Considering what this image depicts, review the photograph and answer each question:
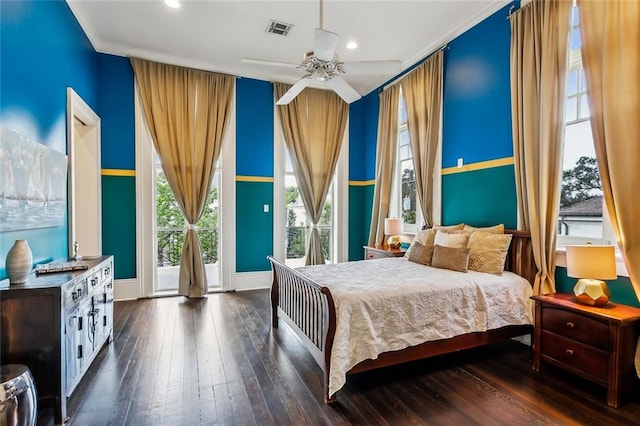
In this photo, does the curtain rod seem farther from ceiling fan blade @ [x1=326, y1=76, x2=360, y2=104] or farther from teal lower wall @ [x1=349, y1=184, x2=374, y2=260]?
teal lower wall @ [x1=349, y1=184, x2=374, y2=260]

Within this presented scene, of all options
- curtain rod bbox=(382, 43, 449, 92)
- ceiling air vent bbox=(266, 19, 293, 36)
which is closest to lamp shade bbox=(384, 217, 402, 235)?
curtain rod bbox=(382, 43, 449, 92)

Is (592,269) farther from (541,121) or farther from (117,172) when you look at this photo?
(117,172)

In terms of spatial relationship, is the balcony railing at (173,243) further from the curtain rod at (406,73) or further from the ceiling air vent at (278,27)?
the curtain rod at (406,73)

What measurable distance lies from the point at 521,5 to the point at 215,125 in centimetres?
410

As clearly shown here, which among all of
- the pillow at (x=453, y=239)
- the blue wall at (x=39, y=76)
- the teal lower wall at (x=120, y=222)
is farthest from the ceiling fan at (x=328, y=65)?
the teal lower wall at (x=120, y=222)

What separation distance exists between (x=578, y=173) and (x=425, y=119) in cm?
200

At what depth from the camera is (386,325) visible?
8.08ft

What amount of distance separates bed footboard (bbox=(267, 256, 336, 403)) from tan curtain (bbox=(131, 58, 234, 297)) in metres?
1.83

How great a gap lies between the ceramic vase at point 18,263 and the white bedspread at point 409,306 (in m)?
2.05

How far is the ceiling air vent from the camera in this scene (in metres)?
3.82

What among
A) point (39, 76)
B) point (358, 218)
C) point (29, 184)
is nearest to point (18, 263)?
point (29, 184)

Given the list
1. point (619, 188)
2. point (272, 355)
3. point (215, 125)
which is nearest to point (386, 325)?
point (272, 355)

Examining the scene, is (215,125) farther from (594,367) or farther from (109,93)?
(594,367)

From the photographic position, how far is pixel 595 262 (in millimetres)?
2291
